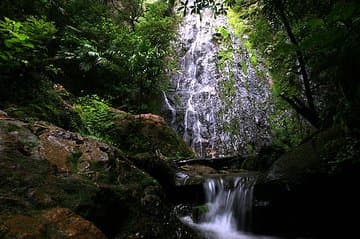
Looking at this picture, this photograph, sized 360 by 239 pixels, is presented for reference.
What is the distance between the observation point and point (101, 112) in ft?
23.4

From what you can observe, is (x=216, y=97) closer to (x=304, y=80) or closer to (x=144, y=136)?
(x=144, y=136)

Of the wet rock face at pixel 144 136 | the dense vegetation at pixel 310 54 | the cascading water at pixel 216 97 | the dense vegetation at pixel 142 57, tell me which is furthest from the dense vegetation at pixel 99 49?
the dense vegetation at pixel 310 54

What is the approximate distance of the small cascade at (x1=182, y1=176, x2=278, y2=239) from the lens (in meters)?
4.25

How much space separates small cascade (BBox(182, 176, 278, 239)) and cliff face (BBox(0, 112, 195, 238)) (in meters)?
1.38

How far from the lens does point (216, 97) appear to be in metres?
12.0

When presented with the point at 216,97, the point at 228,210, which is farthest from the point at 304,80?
the point at 216,97

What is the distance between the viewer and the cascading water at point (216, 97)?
35.4ft

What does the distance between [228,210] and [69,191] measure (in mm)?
2857

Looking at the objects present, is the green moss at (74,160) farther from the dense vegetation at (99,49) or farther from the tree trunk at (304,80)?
the tree trunk at (304,80)

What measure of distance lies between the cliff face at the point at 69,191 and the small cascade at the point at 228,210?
4.51ft

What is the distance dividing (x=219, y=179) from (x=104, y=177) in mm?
2704

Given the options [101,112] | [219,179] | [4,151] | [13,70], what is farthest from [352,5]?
[101,112]

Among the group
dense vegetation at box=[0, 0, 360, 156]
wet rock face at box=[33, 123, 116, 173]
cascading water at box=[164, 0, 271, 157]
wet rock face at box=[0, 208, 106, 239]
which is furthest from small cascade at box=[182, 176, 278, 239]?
cascading water at box=[164, 0, 271, 157]

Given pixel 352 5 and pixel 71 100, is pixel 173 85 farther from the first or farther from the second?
pixel 352 5
